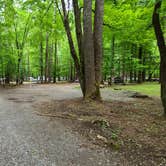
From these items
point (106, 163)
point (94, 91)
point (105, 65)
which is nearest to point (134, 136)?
point (106, 163)

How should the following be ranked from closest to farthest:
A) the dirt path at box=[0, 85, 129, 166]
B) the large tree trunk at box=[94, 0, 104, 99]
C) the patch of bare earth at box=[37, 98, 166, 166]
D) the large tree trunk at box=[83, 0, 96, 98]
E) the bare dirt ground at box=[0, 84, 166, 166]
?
the dirt path at box=[0, 85, 129, 166], the bare dirt ground at box=[0, 84, 166, 166], the patch of bare earth at box=[37, 98, 166, 166], the large tree trunk at box=[83, 0, 96, 98], the large tree trunk at box=[94, 0, 104, 99]

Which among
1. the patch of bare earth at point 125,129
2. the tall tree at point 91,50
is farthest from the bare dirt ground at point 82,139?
the tall tree at point 91,50

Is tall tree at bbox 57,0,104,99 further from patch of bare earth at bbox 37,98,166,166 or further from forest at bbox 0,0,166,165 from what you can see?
patch of bare earth at bbox 37,98,166,166

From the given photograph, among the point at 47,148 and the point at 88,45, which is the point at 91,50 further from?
the point at 47,148

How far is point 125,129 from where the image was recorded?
5297 mm

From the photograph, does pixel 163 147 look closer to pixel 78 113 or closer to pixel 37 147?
pixel 37 147

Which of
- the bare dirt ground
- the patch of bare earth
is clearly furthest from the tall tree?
the bare dirt ground

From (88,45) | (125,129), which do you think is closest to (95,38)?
(88,45)

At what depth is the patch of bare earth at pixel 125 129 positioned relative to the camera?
3.96m

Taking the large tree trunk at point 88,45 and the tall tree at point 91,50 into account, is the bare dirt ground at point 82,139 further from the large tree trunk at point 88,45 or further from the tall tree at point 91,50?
the large tree trunk at point 88,45

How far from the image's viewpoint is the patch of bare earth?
396cm

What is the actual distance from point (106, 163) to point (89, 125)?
2.14 m

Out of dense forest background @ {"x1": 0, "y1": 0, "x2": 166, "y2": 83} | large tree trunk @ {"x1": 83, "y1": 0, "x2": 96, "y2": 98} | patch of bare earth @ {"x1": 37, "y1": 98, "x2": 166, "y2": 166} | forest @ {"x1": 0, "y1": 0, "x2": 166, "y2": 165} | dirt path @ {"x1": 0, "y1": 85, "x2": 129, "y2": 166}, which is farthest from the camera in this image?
dense forest background @ {"x1": 0, "y1": 0, "x2": 166, "y2": 83}

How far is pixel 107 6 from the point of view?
45.0ft
